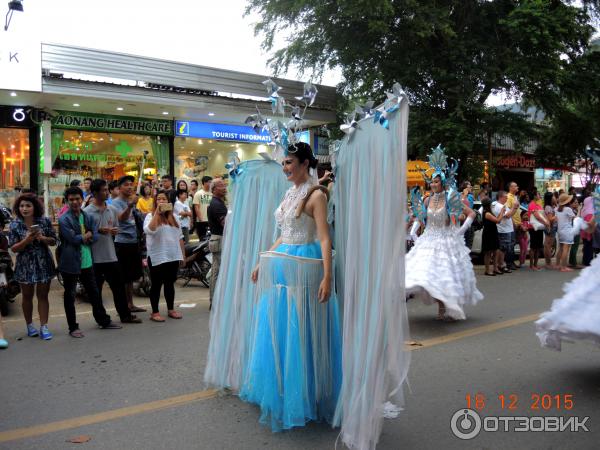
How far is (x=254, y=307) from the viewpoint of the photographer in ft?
13.0

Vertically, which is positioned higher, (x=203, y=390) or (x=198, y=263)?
(x=198, y=263)

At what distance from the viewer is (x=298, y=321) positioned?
11.3ft

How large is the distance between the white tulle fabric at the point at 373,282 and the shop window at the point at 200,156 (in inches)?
527

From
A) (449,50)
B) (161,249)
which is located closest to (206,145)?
(449,50)

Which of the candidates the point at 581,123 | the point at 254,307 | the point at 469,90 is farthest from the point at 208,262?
the point at 581,123

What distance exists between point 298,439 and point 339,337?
706 mm

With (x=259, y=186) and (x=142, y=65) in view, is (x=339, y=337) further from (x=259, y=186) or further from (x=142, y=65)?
(x=142, y=65)

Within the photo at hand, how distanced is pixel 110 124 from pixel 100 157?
98cm

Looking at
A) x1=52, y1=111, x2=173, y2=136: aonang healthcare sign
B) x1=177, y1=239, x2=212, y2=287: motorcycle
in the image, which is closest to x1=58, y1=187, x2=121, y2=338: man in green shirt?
x1=177, y1=239, x2=212, y2=287: motorcycle

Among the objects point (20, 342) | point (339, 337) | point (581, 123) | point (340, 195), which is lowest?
point (20, 342)

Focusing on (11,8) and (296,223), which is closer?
(296,223)

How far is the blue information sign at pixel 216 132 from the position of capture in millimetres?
16031
